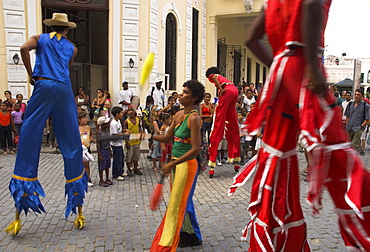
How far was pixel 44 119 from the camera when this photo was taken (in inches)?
145

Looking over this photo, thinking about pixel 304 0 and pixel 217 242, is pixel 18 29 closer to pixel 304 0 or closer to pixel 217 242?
pixel 217 242

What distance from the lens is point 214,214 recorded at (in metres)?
4.45

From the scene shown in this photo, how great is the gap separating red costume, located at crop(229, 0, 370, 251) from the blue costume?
2.18m

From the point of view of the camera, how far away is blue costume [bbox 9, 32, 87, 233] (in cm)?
365

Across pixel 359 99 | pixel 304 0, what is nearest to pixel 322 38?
pixel 304 0

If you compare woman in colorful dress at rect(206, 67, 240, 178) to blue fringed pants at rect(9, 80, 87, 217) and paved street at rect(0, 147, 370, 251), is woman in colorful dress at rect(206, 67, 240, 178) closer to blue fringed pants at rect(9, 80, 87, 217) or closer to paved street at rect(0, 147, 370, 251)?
paved street at rect(0, 147, 370, 251)

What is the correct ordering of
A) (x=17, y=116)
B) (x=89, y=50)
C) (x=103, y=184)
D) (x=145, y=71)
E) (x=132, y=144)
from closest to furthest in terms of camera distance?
1. (x=145, y=71)
2. (x=103, y=184)
3. (x=132, y=144)
4. (x=17, y=116)
5. (x=89, y=50)

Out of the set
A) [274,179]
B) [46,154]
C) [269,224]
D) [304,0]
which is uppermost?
[304,0]

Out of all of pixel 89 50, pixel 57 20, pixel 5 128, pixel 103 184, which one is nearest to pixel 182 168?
pixel 57 20

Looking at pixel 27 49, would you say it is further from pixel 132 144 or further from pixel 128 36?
pixel 128 36

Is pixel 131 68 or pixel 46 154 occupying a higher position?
pixel 131 68

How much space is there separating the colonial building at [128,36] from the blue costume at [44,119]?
3.56 metres

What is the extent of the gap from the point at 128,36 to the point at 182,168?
33.7 ft

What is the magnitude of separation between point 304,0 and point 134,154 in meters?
5.46
